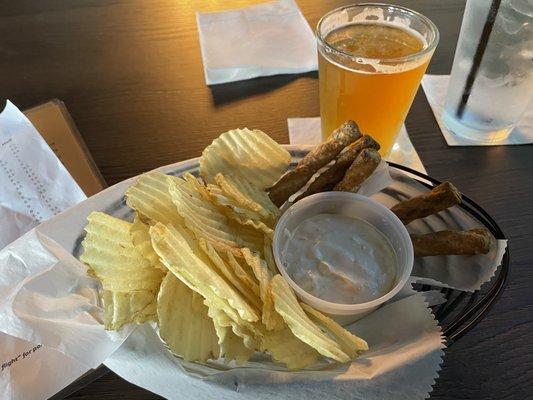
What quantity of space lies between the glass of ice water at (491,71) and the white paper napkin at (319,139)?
0.09m

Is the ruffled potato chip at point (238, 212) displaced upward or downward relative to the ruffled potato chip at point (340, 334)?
upward

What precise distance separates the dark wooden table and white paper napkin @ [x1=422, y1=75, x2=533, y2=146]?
0.05ft

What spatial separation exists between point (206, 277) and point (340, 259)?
0.18m

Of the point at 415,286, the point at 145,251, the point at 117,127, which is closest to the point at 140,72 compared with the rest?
the point at 117,127

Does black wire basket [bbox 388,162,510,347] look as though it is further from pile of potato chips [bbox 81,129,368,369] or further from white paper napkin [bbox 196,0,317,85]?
white paper napkin [bbox 196,0,317,85]

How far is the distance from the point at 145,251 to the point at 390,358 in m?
0.29

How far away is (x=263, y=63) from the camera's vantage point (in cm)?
105

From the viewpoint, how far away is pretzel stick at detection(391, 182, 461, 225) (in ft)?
2.07

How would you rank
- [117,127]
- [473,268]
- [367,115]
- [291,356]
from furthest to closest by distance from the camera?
[117,127]
[367,115]
[473,268]
[291,356]

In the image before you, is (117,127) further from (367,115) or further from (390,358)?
(390,358)

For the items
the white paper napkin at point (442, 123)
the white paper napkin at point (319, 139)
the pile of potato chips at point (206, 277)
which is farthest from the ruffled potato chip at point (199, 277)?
the white paper napkin at point (442, 123)


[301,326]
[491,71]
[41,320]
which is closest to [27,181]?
[41,320]

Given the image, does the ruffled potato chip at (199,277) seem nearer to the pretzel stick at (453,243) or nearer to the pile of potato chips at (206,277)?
the pile of potato chips at (206,277)

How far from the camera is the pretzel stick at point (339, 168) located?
646 millimetres
